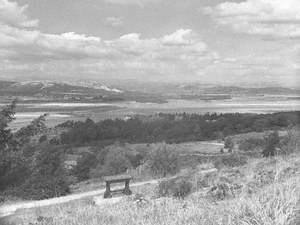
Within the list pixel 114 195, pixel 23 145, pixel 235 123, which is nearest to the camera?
pixel 23 145

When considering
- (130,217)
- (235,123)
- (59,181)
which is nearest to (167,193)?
(130,217)

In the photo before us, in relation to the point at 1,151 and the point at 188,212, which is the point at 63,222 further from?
Result: the point at 1,151

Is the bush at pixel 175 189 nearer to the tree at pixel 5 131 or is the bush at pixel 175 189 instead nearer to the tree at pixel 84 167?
the tree at pixel 5 131

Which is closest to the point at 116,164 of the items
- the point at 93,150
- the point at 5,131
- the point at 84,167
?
the point at 84,167

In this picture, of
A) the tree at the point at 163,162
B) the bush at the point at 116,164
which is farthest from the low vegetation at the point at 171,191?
the bush at the point at 116,164

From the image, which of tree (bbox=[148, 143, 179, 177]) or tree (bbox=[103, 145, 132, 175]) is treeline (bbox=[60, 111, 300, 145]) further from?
tree (bbox=[148, 143, 179, 177])

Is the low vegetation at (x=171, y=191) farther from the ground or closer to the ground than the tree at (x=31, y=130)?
closer to the ground
